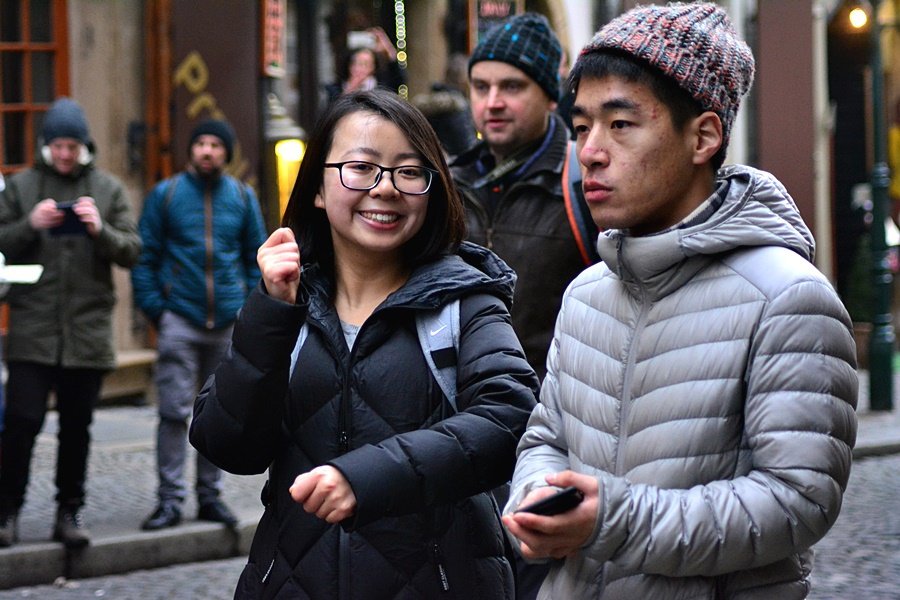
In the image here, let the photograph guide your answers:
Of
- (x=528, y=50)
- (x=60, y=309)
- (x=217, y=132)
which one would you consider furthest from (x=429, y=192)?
(x=217, y=132)

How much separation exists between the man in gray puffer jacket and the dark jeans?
5.00 meters

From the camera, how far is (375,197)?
3.16 m

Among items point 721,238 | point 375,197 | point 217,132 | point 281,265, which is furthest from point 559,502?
point 217,132

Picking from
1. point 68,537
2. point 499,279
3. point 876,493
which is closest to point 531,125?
point 499,279

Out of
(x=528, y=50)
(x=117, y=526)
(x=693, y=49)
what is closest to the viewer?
(x=693, y=49)

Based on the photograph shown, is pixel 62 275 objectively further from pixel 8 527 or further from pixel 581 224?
pixel 581 224

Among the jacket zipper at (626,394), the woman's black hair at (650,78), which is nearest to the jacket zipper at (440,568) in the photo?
the jacket zipper at (626,394)

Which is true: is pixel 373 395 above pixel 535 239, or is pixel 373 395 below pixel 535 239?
below

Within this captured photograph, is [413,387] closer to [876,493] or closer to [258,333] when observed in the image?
[258,333]

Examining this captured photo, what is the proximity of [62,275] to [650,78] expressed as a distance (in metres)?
5.29

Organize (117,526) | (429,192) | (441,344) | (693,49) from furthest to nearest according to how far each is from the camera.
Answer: (117,526) → (429,192) → (441,344) → (693,49)

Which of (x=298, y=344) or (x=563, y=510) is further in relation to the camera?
(x=298, y=344)

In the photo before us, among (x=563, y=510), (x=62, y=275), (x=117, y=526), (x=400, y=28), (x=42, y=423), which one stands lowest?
(x=117, y=526)

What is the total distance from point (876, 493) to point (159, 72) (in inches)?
244
